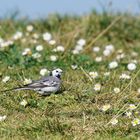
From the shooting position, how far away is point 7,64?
8.35 metres

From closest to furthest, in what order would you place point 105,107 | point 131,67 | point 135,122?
point 135,122, point 105,107, point 131,67

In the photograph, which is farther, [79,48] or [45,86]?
[79,48]

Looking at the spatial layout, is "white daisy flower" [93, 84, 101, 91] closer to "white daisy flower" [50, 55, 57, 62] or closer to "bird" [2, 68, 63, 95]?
"bird" [2, 68, 63, 95]

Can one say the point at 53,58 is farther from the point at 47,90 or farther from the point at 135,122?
the point at 135,122

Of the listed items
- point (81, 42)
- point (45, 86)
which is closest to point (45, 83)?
point (45, 86)

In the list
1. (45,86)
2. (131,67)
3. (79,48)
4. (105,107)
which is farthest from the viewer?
(79,48)

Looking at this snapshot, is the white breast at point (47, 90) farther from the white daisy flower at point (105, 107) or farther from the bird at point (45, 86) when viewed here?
the white daisy flower at point (105, 107)

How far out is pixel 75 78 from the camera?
7.74 m

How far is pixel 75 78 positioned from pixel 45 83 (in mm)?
898

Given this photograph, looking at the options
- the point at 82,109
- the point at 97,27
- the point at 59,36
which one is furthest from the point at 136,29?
the point at 82,109

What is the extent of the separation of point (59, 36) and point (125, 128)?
5.11 meters

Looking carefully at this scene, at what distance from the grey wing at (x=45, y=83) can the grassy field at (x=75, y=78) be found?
4.2 inches

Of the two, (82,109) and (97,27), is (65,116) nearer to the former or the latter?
(82,109)

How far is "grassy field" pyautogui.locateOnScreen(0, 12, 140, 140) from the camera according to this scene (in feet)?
18.9
